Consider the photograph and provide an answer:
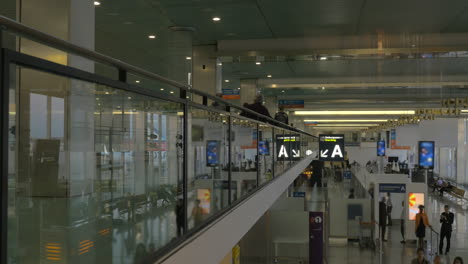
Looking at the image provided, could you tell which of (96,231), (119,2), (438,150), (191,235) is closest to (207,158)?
(191,235)

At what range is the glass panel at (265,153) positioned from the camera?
24.0 ft

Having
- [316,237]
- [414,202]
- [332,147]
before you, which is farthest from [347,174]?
[316,237]

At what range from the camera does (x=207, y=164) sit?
4672mm

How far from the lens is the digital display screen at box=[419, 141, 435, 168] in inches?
873

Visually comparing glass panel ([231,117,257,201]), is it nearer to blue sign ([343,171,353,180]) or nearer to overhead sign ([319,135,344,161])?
overhead sign ([319,135,344,161])

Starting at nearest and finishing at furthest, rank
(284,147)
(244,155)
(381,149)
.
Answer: (244,155), (284,147), (381,149)

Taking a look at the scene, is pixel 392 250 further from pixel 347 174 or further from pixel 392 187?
pixel 347 174

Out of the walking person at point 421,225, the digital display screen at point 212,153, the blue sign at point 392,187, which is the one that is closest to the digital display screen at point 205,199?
the digital display screen at point 212,153

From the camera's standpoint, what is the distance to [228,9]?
1084 centimetres

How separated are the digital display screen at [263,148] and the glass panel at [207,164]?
1872 mm

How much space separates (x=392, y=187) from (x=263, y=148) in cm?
1135

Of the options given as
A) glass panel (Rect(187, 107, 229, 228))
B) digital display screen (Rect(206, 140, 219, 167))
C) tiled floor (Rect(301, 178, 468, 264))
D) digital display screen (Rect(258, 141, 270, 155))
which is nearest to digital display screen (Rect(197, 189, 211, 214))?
glass panel (Rect(187, 107, 229, 228))

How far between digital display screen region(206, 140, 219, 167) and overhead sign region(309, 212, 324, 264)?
28.2 ft

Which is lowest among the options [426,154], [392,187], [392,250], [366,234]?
[392,250]
